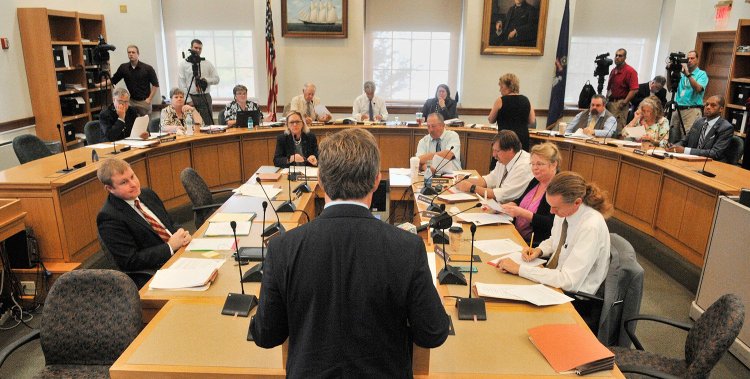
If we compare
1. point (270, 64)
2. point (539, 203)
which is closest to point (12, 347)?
point (539, 203)

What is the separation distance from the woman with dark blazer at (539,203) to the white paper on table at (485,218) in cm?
7

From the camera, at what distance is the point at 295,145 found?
520 centimetres

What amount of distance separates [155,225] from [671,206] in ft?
13.4

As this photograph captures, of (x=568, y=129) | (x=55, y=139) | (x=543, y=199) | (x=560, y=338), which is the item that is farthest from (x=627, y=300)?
(x=55, y=139)

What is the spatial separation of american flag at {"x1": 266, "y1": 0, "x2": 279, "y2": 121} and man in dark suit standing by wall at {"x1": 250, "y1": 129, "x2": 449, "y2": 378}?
241 inches

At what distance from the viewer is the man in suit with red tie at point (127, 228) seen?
2.70 metres

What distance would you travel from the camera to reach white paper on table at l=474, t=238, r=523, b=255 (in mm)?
2814

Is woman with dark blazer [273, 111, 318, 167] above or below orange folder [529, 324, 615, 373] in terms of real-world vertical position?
above

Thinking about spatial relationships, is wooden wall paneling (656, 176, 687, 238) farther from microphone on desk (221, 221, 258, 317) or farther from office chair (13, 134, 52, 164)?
office chair (13, 134, 52, 164)

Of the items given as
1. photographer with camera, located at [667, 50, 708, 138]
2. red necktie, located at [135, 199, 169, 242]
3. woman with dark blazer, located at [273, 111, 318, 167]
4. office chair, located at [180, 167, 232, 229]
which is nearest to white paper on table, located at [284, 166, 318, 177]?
woman with dark blazer, located at [273, 111, 318, 167]

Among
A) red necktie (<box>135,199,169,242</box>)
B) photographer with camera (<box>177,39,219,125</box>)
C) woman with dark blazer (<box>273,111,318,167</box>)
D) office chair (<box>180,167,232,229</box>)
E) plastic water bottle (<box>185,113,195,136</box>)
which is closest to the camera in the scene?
red necktie (<box>135,199,169,242</box>)

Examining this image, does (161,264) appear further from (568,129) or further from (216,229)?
(568,129)

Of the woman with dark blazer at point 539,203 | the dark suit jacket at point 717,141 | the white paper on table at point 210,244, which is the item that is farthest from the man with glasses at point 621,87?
the white paper on table at point 210,244

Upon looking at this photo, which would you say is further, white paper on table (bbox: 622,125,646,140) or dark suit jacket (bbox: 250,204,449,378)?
white paper on table (bbox: 622,125,646,140)
